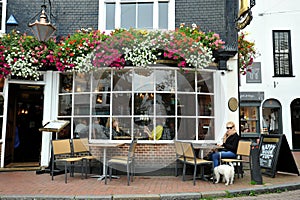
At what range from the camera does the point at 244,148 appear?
308 inches

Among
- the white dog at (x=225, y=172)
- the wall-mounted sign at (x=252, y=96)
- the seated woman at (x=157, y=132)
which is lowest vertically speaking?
the white dog at (x=225, y=172)

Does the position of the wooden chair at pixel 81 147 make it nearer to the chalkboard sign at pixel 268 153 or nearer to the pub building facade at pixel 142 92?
the pub building facade at pixel 142 92

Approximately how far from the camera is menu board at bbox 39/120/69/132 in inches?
318

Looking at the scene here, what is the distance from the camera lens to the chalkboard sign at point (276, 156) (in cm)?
778

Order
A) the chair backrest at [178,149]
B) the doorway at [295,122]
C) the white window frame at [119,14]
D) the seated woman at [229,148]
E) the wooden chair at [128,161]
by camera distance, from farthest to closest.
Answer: the doorway at [295,122], the white window frame at [119,14], the chair backrest at [178,149], the seated woman at [229,148], the wooden chair at [128,161]

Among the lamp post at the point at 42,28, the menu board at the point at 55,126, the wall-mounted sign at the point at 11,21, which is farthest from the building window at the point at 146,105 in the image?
the wall-mounted sign at the point at 11,21

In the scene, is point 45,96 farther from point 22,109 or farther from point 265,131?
point 265,131

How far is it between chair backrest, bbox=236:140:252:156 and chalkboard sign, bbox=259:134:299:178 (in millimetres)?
770

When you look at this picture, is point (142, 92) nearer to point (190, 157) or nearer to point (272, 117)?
point (190, 157)

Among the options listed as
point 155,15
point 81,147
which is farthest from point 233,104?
point 81,147

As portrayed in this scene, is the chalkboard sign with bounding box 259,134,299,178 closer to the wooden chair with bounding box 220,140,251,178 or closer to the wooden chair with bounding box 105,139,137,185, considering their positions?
the wooden chair with bounding box 220,140,251,178

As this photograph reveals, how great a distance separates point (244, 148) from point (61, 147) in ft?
16.4

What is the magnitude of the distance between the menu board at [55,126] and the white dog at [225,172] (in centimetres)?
435

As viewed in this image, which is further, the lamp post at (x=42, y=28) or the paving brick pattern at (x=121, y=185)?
the lamp post at (x=42, y=28)
